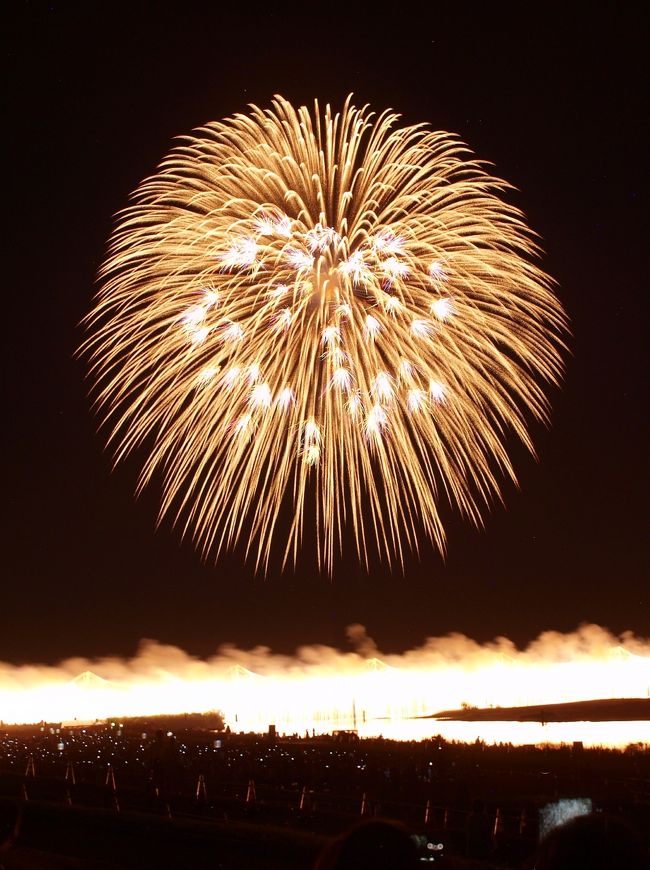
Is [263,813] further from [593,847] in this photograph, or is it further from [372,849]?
[593,847]

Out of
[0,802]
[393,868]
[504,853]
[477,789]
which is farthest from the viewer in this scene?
[477,789]

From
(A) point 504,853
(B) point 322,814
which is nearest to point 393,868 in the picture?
(A) point 504,853

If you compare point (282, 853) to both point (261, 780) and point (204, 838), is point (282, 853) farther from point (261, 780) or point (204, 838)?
point (261, 780)

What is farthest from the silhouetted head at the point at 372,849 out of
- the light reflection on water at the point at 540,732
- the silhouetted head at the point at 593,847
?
the light reflection on water at the point at 540,732

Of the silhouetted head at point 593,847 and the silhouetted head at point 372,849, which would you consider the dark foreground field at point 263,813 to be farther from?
the silhouetted head at point 372,849

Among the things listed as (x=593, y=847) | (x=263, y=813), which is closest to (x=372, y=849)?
(x=593, y=847)

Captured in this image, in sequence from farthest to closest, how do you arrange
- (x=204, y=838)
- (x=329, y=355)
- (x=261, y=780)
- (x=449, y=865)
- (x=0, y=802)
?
(x=261, y=780), (x=329, y=355), (x=204, y=838), (x=0, y=802), (x=449, y=865)
